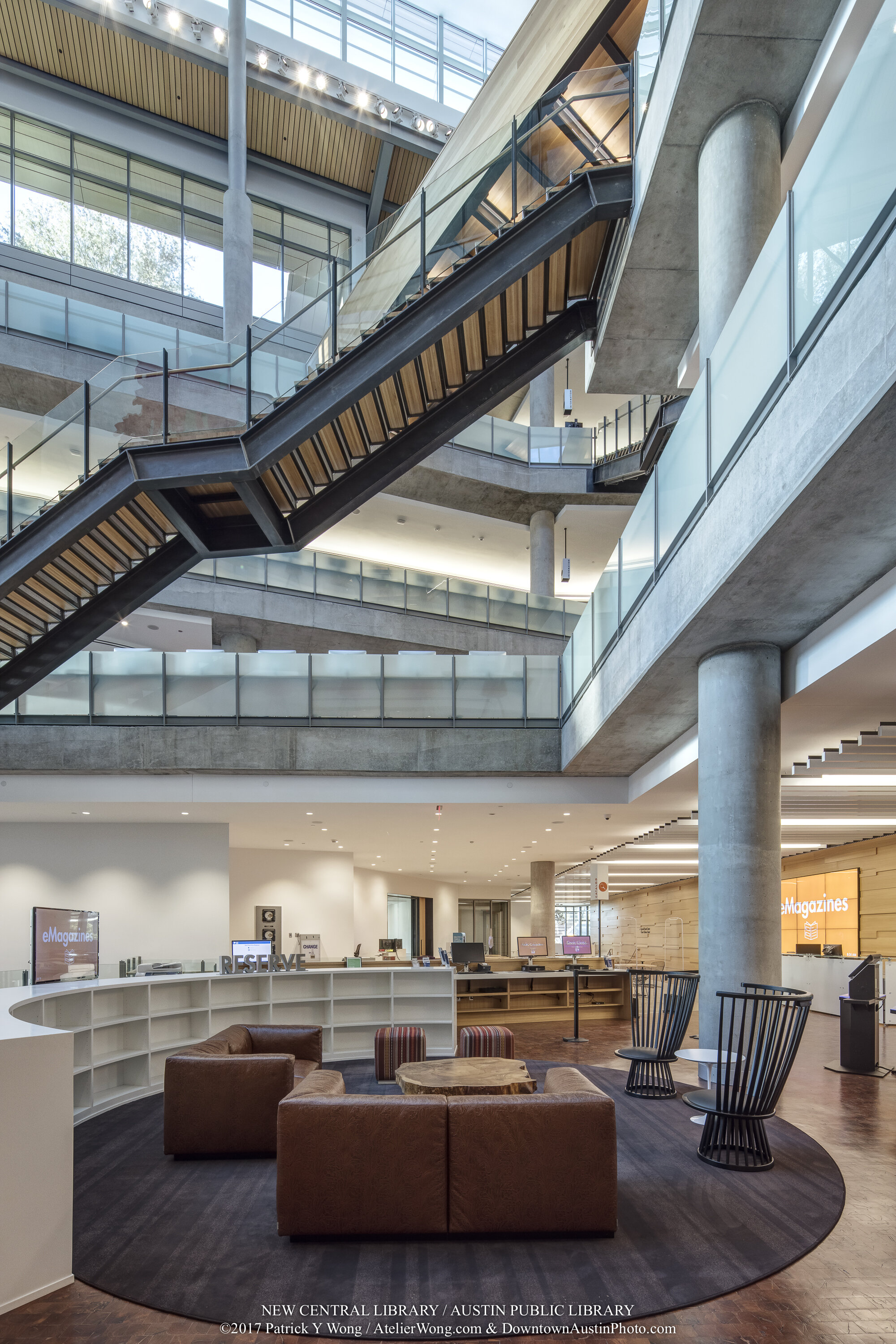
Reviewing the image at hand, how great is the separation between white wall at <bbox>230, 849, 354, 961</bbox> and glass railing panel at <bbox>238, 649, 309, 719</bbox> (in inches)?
271

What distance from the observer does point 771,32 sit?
22.1 ft

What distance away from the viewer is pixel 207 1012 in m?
10.6

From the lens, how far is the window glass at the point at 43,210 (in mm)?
21266

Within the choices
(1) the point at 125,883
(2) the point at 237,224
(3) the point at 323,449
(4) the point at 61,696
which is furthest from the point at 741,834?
(2) the point at 237,224

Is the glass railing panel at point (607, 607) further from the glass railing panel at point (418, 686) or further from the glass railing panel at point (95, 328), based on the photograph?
the glass railing panel at point (95, 328)

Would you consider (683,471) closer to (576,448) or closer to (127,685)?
(127,685)

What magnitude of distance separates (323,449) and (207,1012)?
6.24 metres

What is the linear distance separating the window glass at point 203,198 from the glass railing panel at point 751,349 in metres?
20.6

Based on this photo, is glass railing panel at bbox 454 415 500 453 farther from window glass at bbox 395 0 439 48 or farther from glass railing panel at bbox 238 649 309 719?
window glass at bbox 395 0 439 48

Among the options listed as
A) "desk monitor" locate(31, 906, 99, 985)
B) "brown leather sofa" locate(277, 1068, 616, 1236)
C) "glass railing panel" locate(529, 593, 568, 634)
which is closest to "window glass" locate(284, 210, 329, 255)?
"glass railing panel" locate(529, 593, 568, 634)

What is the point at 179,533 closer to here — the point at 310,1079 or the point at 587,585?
the point at 310,1079

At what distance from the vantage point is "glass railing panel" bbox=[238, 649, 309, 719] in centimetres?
1369

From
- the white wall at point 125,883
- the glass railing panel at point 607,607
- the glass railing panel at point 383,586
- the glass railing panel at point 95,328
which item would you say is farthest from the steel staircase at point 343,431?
the glass railing panel at point 383,586

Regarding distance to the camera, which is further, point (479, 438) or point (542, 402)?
point (542, 402)
